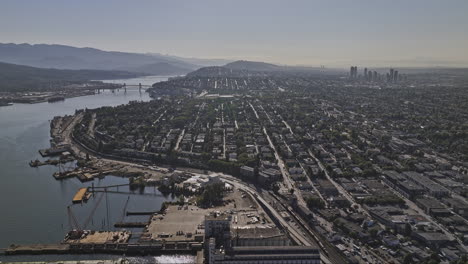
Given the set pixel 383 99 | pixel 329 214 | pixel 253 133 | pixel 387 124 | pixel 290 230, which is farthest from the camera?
pixel 383 99

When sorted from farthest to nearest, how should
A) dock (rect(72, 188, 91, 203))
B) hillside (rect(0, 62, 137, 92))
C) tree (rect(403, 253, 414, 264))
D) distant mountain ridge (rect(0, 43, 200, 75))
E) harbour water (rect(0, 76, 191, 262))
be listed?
1. distant mountain ridge (rect(0, 43, 200, 75))
2. hillside (rect(0, 62, 137, 92))
3. dock (rect(72, 188, 91, 203))
4. harbour water (rect(0, 76, 191, 262))
5. tree (rect(403, 253, 414, 264))

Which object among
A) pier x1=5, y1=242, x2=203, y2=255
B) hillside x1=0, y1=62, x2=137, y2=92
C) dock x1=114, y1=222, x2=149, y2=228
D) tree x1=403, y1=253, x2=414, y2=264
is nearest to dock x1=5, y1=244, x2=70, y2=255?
pier x1=5, y1=242, x2=203, y2=255

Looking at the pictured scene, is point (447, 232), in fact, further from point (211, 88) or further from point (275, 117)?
point (211, 88)

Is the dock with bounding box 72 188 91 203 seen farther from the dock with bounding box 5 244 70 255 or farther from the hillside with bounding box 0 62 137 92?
the hillside with bounding box 0 62 137 92

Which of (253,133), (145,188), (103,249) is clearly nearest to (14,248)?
(103,249)

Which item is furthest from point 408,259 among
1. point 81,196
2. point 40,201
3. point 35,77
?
point 35,77

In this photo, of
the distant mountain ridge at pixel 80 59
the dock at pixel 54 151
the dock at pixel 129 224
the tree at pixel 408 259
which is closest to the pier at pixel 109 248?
the dock at pixel 129 224

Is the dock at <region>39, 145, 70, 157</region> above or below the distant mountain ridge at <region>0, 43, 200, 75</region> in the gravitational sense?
below
